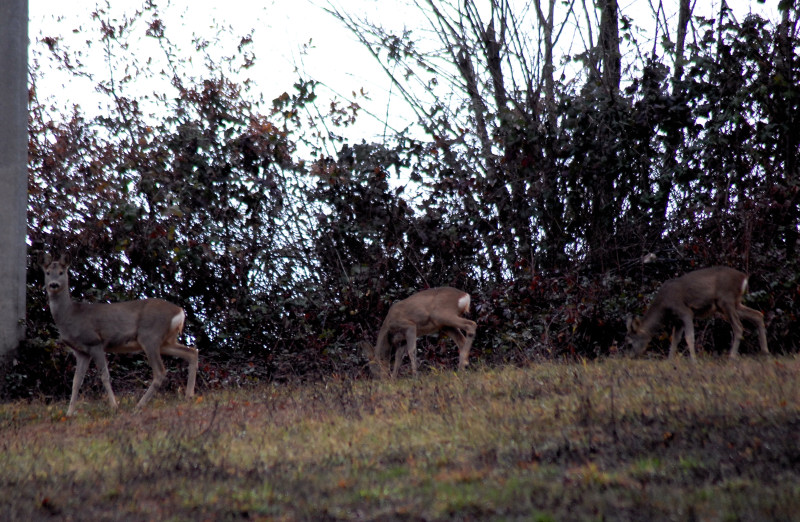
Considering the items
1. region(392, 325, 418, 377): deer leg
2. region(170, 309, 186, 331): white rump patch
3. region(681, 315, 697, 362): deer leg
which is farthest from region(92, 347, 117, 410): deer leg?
region(681, 315, 697, 362): deer leg

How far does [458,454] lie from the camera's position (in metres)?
6.05

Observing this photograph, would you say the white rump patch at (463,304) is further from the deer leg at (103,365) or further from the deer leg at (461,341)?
the deer leg at (103,365)

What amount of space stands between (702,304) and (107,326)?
22.1ft

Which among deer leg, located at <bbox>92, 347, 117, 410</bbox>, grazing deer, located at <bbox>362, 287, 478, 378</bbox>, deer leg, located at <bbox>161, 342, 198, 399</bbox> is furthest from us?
grazing deer, located at <bbox>362, 287, 478, 378</bbox>

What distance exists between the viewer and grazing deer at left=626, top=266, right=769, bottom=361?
1018cm

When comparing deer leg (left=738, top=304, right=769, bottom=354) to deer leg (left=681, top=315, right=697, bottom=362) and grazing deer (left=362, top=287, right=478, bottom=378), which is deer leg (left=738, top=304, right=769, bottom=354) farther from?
grazing deer (left=362, top=287, right=478, bottom=378)

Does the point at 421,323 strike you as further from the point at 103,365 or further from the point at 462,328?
the point at 103,365

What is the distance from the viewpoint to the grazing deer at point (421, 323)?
11430mm

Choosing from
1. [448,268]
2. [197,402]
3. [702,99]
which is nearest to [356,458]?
[197,402]

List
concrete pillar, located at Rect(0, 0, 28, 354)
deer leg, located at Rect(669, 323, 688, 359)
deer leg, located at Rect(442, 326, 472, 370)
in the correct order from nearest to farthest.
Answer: deer leg, located at Rect(669, 323, 688, 359), deer leg, located at Rect(442, 326, 472, 370), concrete pillar, located at Rect(0, 0, 28, 354)

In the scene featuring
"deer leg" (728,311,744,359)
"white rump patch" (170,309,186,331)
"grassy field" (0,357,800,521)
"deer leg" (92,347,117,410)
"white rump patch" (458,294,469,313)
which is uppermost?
"white rump patch" (458,294,469,313)

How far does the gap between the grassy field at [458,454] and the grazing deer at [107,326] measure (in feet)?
3.87

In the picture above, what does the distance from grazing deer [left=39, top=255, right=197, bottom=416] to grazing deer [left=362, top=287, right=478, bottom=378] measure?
2531mm

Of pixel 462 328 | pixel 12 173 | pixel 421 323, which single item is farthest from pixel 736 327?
pixel 12 173
